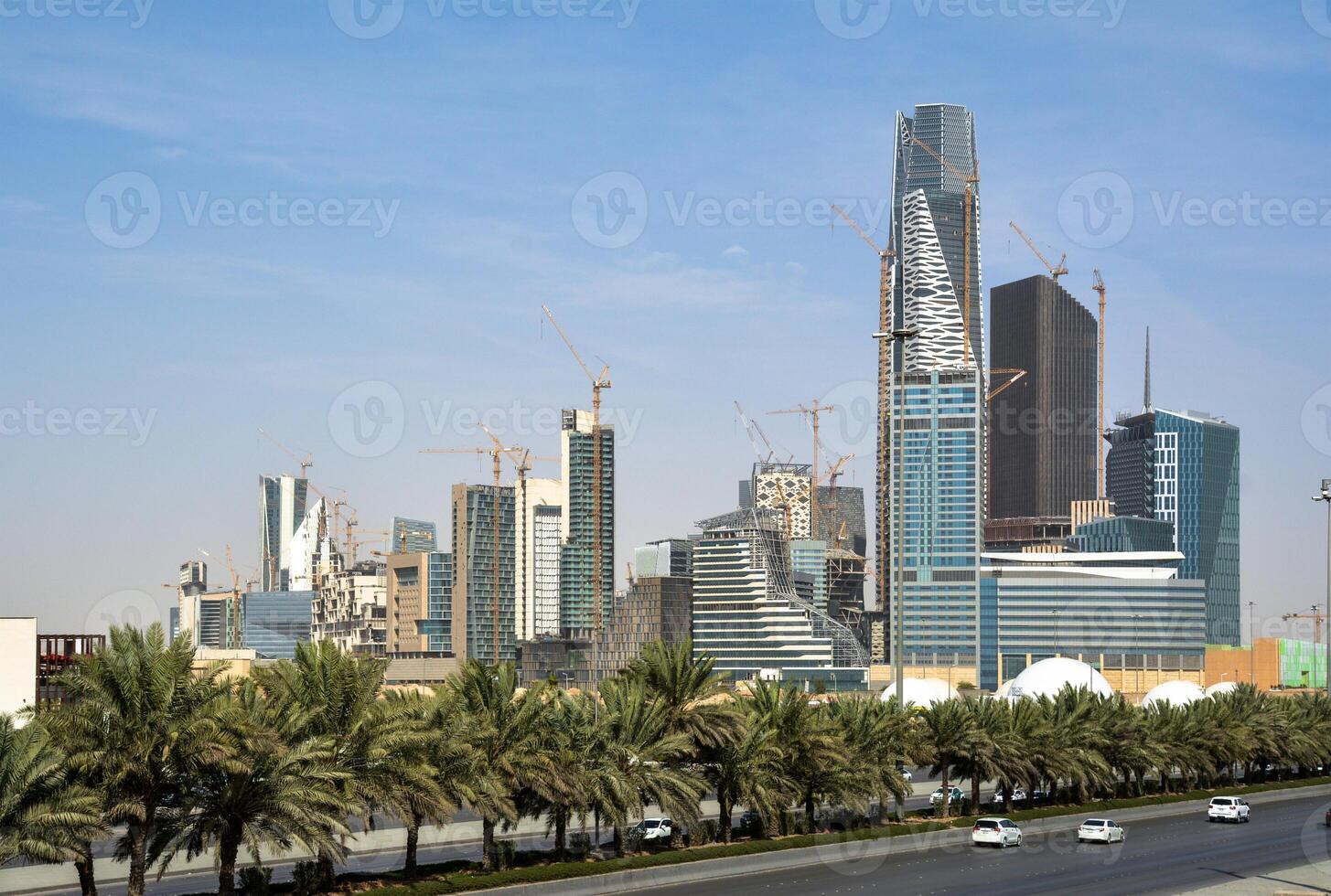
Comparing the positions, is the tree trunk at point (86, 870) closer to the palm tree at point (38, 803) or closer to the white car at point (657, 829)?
the palm tree at point (38, 803)

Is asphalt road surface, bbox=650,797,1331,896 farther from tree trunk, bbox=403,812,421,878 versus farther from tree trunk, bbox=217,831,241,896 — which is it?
tree trunk, bbox=217,831,241,896

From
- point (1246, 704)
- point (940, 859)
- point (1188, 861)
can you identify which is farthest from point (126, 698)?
point (1246, 704)

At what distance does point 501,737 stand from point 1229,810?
40871 millimetres

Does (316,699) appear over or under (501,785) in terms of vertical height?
over

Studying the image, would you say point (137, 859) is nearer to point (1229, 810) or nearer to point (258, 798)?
point (258, 798)

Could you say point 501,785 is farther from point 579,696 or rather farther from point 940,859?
point 940,859

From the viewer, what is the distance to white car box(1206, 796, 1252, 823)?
74.1 m

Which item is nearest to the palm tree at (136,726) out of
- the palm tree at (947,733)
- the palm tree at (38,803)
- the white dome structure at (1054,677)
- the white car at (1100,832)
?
the palm tree at (38,803)

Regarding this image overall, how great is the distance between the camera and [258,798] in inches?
1613

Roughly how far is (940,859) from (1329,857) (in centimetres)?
1342

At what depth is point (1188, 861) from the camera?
186ft

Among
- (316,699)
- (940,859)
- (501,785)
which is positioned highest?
(316,699)

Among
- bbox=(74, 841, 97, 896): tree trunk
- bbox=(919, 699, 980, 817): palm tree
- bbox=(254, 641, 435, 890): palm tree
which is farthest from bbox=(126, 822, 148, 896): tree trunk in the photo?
bbox=(919, 699, 980, 817): palm tree

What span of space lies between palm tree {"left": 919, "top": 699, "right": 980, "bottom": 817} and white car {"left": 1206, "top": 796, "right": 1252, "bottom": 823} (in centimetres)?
1501
